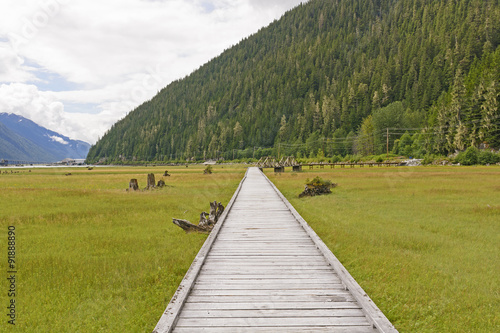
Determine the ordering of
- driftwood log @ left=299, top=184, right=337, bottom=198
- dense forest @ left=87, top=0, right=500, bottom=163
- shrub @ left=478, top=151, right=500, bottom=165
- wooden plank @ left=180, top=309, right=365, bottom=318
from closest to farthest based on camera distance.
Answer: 1. wooden plank @ left=180, top=309, right=365, bottom=318
2. driftwood log @ left=299, top=184, right=337, bottom=198
3. shrub @ left=478, top=151, right=500, bottom=165
4. dense forest @ left=87, top=0, right=500, bottom=163

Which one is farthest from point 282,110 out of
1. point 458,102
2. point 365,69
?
point 458,102

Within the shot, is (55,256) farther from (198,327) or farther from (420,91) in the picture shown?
(420,91)

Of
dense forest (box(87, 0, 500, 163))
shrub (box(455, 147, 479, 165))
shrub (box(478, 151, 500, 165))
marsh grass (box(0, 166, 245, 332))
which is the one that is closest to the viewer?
marsh grass (box(0, 166, 245, 332))

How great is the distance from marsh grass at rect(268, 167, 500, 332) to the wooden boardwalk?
1132 mm

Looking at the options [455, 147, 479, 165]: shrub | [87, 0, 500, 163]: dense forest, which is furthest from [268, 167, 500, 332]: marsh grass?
[87, 0, 500, 163]: dense forest

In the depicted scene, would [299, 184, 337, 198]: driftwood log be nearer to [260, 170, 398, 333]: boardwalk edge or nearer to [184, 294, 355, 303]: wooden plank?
[260, 170, 398, 333]: boardwalk edge

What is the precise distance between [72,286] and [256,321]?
4.92m

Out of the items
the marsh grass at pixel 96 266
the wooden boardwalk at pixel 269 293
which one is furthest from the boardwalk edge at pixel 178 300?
the marsh grass at pixel 96 266

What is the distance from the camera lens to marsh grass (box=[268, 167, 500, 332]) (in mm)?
5215

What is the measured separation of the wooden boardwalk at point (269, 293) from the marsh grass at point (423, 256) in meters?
1.13

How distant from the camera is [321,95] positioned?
548 feet

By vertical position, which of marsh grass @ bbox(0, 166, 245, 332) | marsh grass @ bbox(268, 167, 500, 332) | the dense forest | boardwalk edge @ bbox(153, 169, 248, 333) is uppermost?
the dense forest

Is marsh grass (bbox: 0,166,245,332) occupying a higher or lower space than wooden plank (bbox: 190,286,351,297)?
lower

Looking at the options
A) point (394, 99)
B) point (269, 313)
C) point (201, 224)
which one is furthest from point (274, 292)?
point (394, 99)
